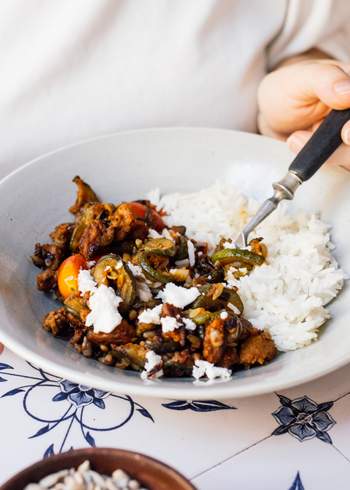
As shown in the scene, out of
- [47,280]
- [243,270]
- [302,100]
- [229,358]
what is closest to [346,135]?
[302,100]

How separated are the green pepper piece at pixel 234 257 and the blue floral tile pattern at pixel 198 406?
0.30 m

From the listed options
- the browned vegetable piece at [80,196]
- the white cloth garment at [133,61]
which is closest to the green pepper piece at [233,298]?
the browned vegetable piece at [80,196]

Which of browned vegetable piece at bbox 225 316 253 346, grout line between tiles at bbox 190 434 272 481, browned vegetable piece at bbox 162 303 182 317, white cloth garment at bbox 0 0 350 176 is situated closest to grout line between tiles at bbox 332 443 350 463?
grout line between tiles at bbox 190 434 272 481

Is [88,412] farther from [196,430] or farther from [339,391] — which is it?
[339,391]

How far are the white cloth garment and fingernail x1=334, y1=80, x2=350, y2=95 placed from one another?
1.34 feet

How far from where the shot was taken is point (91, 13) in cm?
152

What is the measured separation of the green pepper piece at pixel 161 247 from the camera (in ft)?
3.90

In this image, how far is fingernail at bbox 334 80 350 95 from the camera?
133cm

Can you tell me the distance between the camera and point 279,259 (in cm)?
129

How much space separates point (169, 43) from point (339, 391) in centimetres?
99

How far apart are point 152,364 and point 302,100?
0.85m

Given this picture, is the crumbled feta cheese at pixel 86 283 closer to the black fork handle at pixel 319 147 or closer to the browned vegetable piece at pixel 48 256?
the browned vegetable piece at pixel 48 256

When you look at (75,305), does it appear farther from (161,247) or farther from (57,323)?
Answer: (161,247)

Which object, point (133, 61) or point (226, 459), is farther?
point (133, 61)
